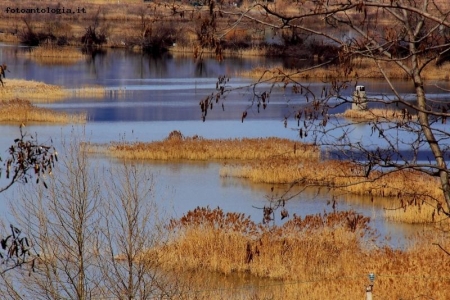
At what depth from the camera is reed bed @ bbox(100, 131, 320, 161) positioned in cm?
2659

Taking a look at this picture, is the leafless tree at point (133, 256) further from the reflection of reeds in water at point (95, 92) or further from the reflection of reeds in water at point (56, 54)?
the reflection of reeds in water at point (56, 54)

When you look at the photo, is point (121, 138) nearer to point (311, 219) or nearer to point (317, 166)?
point (317, 166)

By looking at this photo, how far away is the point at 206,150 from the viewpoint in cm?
2731

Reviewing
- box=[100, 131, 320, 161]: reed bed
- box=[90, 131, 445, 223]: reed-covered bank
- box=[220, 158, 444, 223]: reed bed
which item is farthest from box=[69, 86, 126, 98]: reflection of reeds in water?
box=[220, 158, 444, 223]: reed bed

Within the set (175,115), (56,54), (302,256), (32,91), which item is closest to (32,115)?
(175,115)

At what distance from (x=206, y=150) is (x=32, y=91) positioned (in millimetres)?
16754

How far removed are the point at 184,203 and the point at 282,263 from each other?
6.53 m

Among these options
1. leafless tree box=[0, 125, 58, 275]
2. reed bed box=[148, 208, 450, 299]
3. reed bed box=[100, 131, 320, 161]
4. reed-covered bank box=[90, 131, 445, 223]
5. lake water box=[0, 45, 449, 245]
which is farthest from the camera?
reed bed box=[100, 131, 320, 161]

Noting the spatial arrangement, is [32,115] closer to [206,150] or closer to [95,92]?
[206,150]

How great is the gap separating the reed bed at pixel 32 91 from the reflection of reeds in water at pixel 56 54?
1654cm

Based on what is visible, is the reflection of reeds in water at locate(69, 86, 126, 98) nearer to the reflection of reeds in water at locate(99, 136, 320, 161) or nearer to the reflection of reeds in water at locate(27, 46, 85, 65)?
the reflection of reeds in water at locate(99, 136, 320, 161)

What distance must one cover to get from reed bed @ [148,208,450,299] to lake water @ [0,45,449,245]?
1.25 meters

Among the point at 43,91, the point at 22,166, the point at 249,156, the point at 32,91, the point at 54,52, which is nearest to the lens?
the point at 22,166

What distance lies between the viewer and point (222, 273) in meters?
15.3
